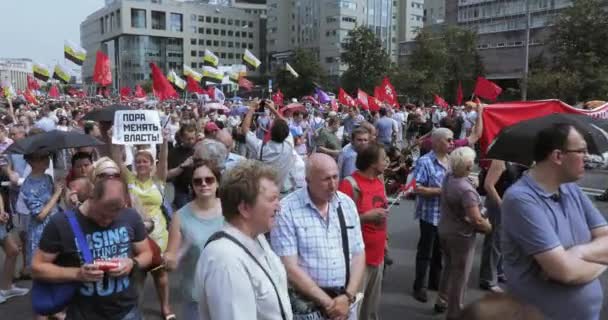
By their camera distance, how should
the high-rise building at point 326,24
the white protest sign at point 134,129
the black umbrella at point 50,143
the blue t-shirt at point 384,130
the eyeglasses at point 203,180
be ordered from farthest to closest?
the high-rise building at point 326,24 < the blue t-shirt at point 384,130 < the white protest sign at point 134,129 < the black umbrella at point 50,143 < the eyeglasses at point 203,180

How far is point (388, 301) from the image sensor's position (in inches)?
224

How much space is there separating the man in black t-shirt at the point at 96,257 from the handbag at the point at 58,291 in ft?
0.08

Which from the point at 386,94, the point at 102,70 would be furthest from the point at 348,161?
the point at 386,94

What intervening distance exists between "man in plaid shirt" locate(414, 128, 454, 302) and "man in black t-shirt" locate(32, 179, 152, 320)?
3.36m

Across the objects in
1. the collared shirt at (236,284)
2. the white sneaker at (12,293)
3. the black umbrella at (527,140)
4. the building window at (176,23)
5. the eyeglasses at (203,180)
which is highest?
the building window at (176,23)

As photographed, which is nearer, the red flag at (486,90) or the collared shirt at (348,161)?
the collared shirt at (348,161)

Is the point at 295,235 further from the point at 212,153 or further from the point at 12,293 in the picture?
the point at 12,293

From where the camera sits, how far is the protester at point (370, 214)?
4.21m

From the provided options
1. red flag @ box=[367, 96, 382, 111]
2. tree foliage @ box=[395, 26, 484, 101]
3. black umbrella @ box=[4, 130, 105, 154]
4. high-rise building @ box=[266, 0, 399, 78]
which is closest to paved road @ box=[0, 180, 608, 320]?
black umbrella @ box=[4, 130, 105, 154]

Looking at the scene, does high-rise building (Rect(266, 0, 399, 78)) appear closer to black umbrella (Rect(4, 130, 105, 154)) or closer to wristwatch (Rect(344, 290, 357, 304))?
black umbrella (Rect(4, 130, 105, 154))

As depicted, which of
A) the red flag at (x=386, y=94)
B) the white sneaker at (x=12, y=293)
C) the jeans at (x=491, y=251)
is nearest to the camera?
the white sneaker at (x=12, y=293)

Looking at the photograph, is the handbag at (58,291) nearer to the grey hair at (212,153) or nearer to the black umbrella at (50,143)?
the grey hair at (212,153)

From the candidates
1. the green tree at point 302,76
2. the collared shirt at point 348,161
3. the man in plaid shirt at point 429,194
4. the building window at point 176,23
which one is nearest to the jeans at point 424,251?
the man in plaid shirt at point 429,194

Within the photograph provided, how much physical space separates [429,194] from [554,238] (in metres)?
2.99
